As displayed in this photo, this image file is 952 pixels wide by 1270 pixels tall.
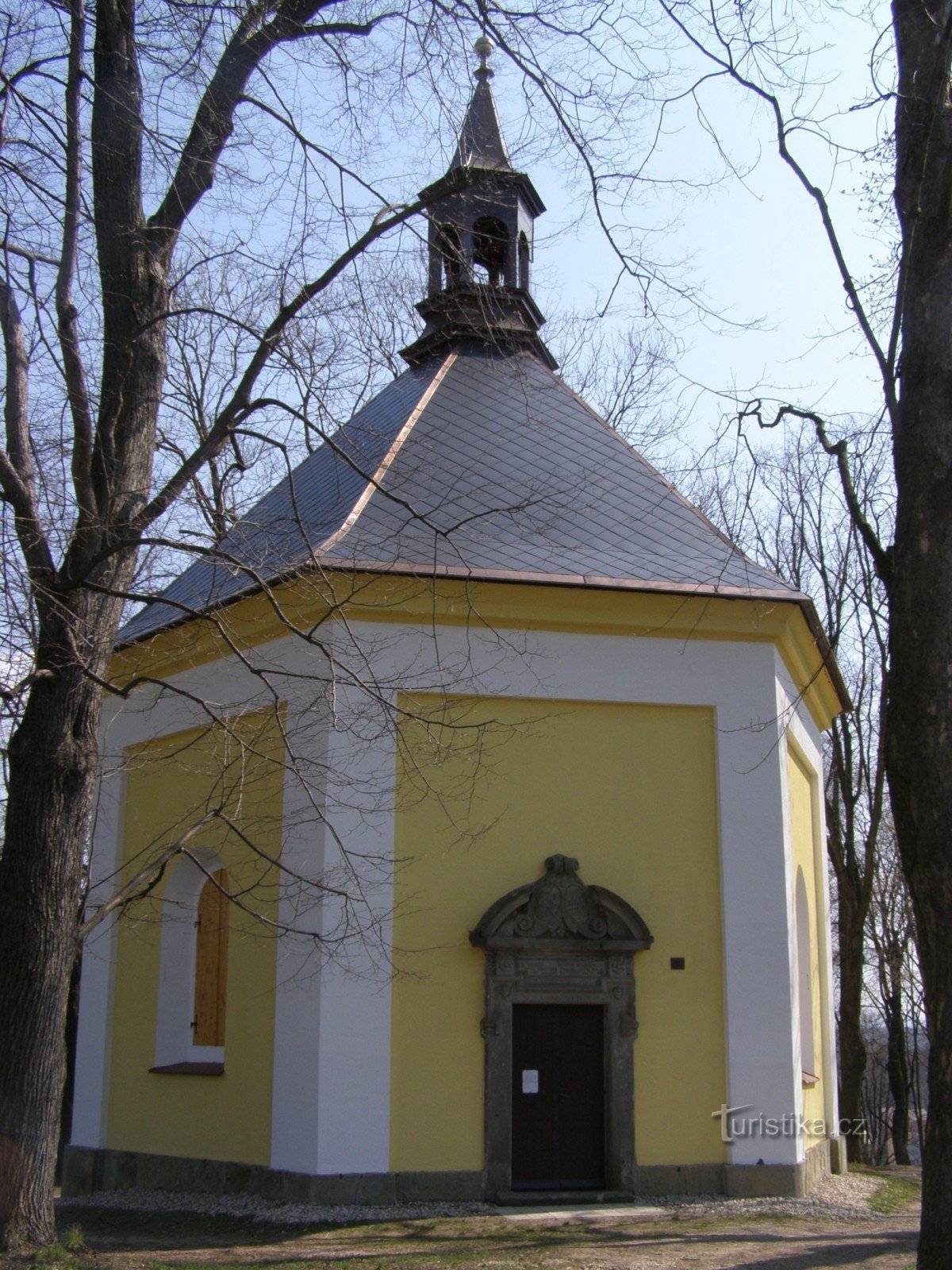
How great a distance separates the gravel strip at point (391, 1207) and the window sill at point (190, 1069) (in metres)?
0.99

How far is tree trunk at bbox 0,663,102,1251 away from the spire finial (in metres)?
4.76

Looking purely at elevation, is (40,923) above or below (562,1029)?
above

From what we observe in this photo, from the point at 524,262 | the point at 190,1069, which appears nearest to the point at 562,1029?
the point at 190,1069

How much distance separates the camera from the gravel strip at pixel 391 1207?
31.0 feet

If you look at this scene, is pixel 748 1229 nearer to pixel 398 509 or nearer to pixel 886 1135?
pixel 398 509

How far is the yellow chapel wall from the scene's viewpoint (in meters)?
10.2

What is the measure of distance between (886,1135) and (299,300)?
30.7m

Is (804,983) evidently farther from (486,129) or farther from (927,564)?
(486,129)

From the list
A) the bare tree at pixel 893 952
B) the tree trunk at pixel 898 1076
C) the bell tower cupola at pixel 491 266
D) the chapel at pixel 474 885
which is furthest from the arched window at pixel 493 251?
the tree trunk at pixel 898 1076

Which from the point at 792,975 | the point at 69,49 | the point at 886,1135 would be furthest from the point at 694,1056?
the point at 886,1135

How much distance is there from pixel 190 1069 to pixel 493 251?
11.2m

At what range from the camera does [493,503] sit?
12375 mm

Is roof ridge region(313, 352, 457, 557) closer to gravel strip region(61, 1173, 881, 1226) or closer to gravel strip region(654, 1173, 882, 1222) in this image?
gravel strip region(61, 1173, 881, 1226)

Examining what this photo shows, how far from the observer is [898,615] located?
6.03 metres
